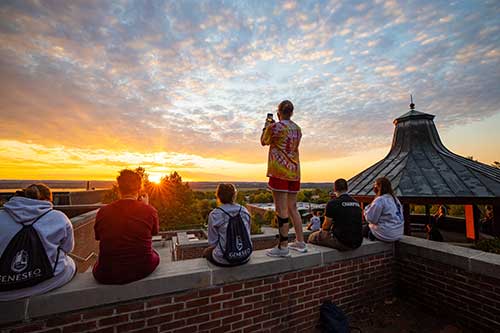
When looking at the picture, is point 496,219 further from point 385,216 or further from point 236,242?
point 236,242

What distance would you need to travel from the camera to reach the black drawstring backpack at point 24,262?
191 centimetres

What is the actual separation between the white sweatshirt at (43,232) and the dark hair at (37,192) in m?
0.11

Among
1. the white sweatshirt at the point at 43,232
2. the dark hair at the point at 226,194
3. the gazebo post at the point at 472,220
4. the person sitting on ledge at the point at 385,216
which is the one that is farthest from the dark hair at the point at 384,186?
the gazebo post at the point at 472,220

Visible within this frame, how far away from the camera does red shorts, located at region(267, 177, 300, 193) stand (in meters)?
3.23

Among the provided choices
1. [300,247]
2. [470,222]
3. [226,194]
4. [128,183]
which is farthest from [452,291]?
[470,222]

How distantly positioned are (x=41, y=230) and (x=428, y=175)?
9736 mm

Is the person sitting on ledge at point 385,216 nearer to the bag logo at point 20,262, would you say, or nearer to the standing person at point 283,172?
the standing person at point 283,172

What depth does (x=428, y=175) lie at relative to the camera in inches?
304

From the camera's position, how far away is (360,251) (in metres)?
3.76

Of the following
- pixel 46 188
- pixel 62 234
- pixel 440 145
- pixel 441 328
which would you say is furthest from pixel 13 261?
pixel 440 145

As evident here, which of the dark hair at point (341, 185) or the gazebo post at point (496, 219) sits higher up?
the dark hair at point (341, 185)

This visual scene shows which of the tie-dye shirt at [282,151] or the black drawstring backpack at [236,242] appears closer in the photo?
the black drawstring backpack at [236,242]

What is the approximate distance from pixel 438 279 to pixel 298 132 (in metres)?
3.11

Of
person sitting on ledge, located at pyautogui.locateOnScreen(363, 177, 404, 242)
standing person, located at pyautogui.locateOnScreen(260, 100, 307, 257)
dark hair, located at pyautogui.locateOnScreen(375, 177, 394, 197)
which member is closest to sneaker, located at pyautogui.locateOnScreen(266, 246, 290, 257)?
standing person, located at pyautogui.locateOnScreen(260, 100, 307, 257)
